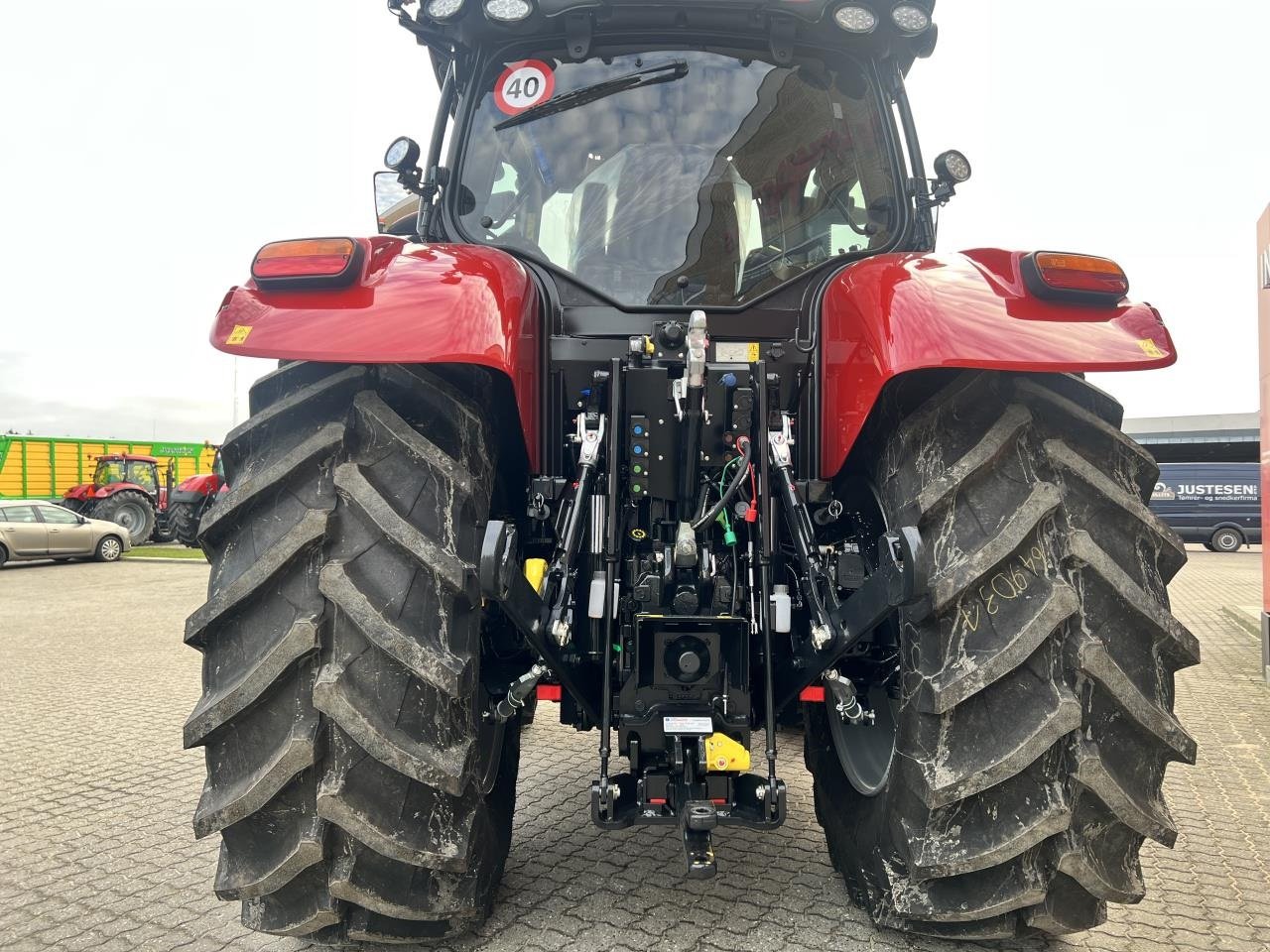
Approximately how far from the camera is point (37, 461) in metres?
26.3

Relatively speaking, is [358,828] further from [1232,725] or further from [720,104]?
[1232,725]

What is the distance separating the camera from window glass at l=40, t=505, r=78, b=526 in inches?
749

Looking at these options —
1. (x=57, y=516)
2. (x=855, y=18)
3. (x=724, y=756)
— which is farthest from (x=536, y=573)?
(x=57, y=516)

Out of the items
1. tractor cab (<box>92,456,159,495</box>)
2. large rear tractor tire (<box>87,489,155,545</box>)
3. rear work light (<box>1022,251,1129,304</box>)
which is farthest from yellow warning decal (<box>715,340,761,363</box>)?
tractor cab (<box>92,456,159,495</box>)

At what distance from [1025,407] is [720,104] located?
1.49 meters

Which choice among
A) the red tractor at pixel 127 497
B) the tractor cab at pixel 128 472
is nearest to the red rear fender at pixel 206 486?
the red tractor at pixel 127 497

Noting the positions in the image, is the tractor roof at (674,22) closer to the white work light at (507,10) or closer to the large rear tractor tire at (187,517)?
the white work light at (507,10)

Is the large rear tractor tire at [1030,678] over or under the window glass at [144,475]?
over

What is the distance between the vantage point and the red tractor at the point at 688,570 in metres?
2.07

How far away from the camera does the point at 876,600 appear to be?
208 cm

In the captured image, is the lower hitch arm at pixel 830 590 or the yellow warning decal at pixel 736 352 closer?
the lower hitch arm at pixel 830 590

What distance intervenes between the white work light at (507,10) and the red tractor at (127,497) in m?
23.4

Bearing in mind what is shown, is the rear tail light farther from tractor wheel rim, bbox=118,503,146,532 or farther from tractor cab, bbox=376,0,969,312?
tractor wheel rim, bbox=118,503,146,532

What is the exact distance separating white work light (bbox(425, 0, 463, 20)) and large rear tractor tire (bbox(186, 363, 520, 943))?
1561mm
